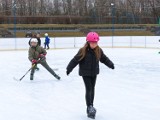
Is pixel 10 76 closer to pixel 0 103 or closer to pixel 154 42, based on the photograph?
pixel 0 103

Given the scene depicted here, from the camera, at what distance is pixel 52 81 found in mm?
8172

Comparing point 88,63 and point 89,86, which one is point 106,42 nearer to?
point 89,86

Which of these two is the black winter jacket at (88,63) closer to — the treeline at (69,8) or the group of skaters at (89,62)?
the group of skaters at (89,62)

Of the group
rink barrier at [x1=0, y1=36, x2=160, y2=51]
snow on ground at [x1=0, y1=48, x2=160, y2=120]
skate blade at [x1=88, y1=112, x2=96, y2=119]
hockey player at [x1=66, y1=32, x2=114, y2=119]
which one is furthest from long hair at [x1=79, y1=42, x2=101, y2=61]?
rink barrier at [x1=0, y1=36, x2=160, y2=51]

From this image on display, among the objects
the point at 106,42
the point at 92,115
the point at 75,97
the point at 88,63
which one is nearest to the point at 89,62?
the point at 88,63

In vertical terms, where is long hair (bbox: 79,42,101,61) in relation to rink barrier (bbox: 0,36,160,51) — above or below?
above

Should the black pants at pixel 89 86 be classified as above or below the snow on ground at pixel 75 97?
above

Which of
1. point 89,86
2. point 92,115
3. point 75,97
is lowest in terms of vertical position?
point 75,97

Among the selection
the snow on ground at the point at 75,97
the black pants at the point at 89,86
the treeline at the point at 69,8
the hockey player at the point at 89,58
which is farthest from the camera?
the treeline at the point at 69,8

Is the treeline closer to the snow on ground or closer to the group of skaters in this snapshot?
the snow on ground

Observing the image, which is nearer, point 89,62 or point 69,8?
point 89,62

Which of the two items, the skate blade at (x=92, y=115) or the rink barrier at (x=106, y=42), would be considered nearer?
the skate blade at (x=92, y=115)

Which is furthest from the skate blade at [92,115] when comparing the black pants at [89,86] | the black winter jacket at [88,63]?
the black winter jacket at [88,63]

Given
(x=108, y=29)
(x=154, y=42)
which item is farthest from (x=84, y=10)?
(x=154, y=42)
